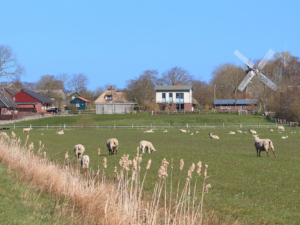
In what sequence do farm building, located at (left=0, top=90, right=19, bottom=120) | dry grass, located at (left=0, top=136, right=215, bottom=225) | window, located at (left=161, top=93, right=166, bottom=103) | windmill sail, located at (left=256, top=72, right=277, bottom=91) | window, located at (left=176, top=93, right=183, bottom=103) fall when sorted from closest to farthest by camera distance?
1. dry grass, located at (left=0, top=136, right=215, bottom=225)
2. farm building, located at (left=0, top=90, right=19, bottom=120)
3. windmill sail, located at (left=256, top=72, right=277, bottom=91)
4. window, located at (left=176, top=93, right=183, bottom=103)
5. window, located at (left=161, top=93, right=166, bottom=103)

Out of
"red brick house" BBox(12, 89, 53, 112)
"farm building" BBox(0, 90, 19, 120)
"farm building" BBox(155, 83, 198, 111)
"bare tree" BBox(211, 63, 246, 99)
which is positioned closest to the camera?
"farm building" BBox(0, 90, 19, 120)

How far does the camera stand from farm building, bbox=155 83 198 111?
401ft

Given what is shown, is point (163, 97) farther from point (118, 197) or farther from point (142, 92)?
point (118, 197)

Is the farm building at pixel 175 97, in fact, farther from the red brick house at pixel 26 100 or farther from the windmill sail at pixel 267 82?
the red brick house at pixel 26 100

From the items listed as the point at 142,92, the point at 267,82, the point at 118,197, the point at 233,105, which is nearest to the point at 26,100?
the point at 142,92

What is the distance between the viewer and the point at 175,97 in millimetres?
123875

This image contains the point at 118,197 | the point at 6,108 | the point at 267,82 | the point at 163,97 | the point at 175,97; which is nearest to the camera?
the point at 118,197

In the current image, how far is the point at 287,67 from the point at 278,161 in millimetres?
117863

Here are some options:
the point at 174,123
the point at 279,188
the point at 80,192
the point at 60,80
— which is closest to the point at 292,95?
the point at 174,123

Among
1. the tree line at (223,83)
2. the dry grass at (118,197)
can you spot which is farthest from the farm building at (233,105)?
the dry grass at (118,197)

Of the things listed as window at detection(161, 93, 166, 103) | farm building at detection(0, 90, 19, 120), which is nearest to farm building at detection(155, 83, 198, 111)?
window at detection(161, 93, 166, 103)

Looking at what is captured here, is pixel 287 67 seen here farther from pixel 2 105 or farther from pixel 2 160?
pixel 2 160

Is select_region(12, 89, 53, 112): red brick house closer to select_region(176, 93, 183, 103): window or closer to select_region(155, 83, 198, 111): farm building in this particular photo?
select_region(155, 83, 198, 111): farm building

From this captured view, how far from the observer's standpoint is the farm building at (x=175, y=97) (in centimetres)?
12225
